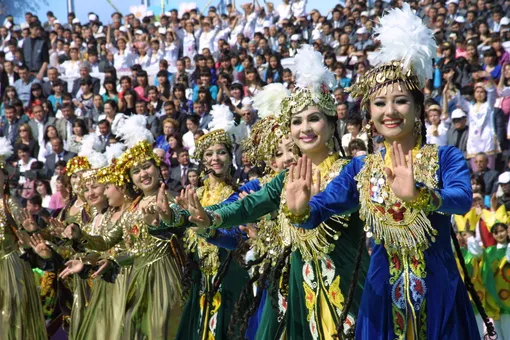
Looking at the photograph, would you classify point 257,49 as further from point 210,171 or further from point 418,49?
point 418,49

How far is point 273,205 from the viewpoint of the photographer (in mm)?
5562

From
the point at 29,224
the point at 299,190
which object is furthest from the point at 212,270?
the point at 299,190

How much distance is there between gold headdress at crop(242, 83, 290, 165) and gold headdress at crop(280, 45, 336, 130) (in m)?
0.54

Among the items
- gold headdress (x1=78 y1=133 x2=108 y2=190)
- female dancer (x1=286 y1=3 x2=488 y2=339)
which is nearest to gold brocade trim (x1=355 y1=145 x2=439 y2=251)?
female dancer (x1=286 y1=3 x2=488 y2=339)

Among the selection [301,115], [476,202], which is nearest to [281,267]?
[301,115]

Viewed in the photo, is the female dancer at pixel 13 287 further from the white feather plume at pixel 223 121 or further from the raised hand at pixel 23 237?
the white feather plume at pixel 223 121

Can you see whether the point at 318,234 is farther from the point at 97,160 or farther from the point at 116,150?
the point at 97,160

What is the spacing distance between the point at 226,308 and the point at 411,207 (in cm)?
334

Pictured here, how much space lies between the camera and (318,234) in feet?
18.0

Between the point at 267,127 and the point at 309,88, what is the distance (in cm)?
119

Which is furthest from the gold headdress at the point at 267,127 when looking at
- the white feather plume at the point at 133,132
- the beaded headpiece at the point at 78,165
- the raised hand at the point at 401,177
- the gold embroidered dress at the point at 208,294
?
the beaded headpiece at the point at 78,165

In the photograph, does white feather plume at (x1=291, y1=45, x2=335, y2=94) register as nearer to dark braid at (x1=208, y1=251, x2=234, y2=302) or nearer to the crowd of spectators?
dark braid at (x1=208, y1=251, x2=234, y2=302)

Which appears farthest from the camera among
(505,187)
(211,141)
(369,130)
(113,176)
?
(505,187)

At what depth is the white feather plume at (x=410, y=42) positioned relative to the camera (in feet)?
14.9
